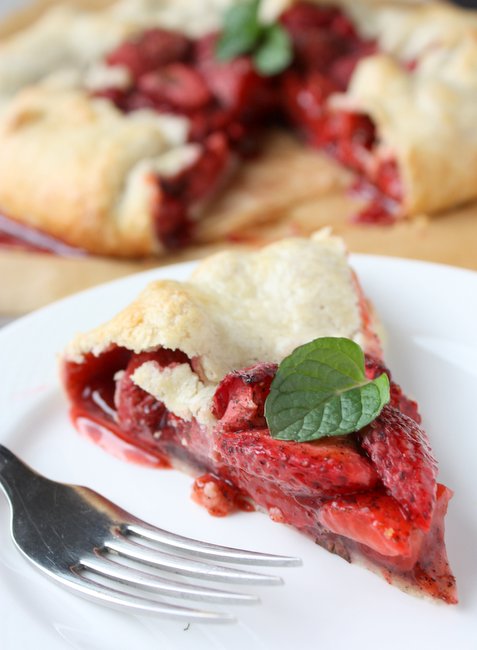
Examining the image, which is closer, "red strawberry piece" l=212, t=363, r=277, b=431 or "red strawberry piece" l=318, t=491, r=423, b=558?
"red strawberry piece" l=318, t=491, r=423, b=558

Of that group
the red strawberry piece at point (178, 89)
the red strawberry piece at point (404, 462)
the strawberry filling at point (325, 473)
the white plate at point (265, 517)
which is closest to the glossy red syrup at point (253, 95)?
the red strawberry piece at point (178, 89)

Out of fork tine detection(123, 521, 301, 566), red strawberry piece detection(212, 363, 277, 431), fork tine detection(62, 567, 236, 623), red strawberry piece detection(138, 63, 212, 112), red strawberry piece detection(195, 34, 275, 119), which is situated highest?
red strawberry piece detection(212, 363, 277, 431)

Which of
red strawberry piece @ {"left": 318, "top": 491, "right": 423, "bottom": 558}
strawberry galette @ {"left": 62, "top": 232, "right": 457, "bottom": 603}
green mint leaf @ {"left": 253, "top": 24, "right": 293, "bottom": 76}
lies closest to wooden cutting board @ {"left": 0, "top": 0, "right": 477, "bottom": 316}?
green mint leaf @ {"left": 253, "top": 24, "right": 293, "bottom": 76}

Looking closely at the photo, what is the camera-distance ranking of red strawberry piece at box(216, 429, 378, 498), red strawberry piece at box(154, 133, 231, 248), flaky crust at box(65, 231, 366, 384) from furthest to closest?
red strawberry piece at box(154, 133, 231, 248) → flaky crust at box(65, 231, 366, 384) → red strawberry piece at box(216, 429, 378, 498)

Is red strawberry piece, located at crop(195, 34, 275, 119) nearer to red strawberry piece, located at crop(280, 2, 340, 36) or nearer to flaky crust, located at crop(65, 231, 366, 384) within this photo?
red strawberry piece, located at crop(280, 2, 340, 36)

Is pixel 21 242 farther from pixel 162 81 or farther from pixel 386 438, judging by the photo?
pixel 386 438

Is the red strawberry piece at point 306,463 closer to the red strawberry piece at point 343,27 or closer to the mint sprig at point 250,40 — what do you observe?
the mint sprig at point 250,40
